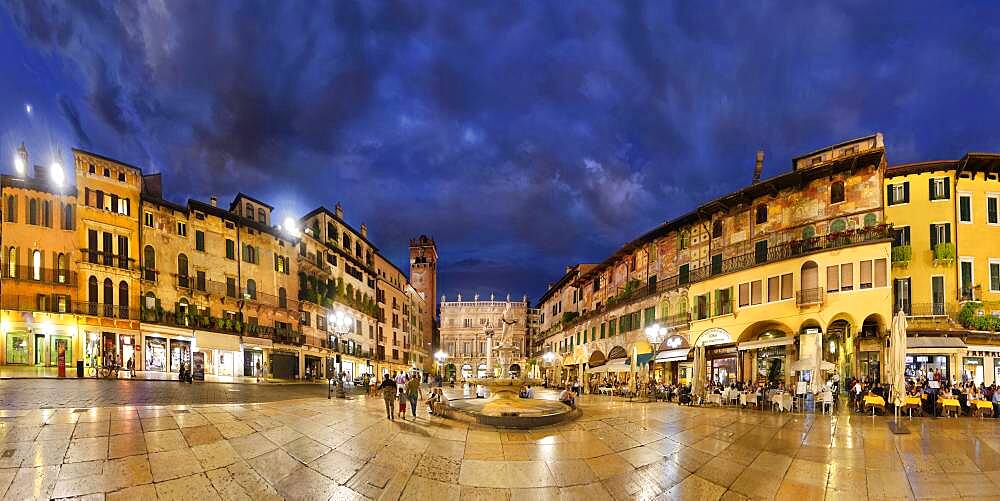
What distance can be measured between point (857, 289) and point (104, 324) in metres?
44.2

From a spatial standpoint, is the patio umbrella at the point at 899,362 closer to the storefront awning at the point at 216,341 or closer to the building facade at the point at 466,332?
A: the storefront awning at the point at 216,341

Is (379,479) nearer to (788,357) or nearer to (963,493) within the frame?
(963,493)

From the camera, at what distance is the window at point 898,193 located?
1087 inches

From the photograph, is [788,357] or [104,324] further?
[104,324]

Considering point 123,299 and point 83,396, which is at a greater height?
point 123,299

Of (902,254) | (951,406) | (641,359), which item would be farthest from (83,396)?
(902,254)

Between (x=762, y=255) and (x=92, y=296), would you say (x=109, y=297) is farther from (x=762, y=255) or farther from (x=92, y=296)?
(x=762, y=255)

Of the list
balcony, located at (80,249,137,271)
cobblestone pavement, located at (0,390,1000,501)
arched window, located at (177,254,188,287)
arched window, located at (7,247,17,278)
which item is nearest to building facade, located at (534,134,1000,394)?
cobblestone pavement, located at (0,390,1000,501)

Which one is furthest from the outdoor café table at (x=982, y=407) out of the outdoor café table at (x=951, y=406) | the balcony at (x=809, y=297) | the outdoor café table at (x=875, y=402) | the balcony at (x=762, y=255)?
the balcony at (x=762, y=255)

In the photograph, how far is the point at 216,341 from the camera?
37.1m

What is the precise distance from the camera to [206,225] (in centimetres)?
3778

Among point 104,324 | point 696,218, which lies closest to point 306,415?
point 104,324

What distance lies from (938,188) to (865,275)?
8.05 m

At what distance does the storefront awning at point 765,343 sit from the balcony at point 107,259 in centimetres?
3954
